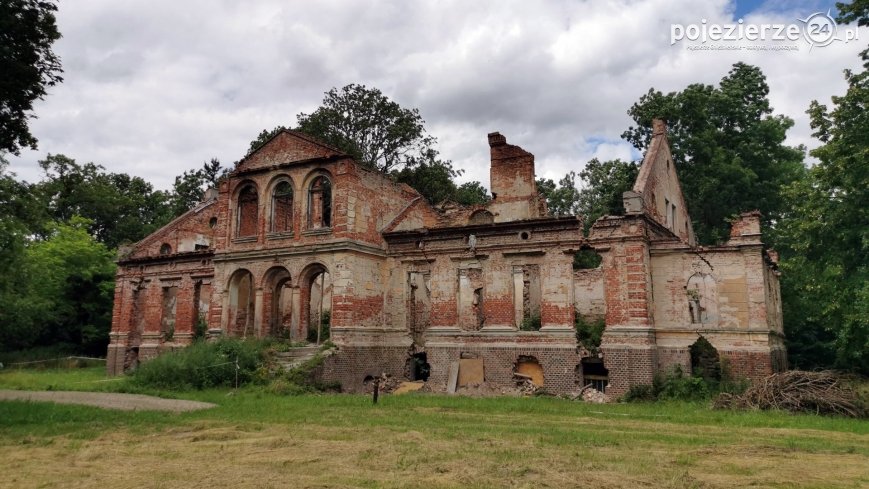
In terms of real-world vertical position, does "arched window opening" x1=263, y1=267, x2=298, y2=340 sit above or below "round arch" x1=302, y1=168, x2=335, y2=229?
below

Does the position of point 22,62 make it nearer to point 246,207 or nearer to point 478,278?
point 246,207

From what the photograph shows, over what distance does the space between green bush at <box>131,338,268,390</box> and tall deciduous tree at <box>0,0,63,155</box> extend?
320 inches

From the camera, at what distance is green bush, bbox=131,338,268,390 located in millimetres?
19406

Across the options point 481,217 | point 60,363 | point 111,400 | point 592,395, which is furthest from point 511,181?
point 60,363

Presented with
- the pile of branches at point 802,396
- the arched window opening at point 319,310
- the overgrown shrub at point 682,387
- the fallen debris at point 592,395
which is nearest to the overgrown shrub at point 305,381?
the arched window opening at point 319,310

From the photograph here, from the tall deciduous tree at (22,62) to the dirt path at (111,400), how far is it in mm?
6764

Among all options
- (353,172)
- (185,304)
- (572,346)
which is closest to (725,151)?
(572,346)

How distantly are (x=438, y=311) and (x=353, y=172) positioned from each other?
591 cm

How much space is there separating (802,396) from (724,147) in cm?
2052

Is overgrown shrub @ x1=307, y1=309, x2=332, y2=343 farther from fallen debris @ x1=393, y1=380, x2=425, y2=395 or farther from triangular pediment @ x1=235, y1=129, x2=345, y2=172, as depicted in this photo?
triangular pediment @ x1=235, y1=129, x2=345, y2=172

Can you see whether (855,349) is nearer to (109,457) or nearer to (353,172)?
(353,172)

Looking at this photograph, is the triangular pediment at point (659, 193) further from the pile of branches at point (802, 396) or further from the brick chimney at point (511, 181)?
the pile of branches at point (802, 396)

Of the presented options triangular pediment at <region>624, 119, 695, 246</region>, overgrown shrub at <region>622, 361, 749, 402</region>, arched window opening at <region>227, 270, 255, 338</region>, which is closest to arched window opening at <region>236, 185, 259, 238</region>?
arched window opening at <region>227, 270, 255, 338</region>

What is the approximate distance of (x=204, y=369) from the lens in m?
19.5
